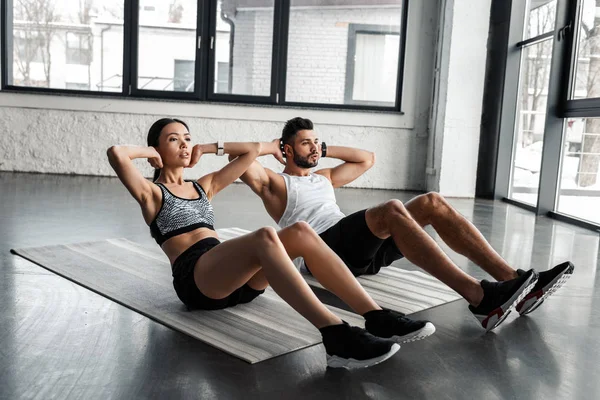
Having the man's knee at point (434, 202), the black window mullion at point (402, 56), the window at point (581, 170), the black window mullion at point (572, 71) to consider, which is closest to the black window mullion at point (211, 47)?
the black window mullion at point (402, 56)

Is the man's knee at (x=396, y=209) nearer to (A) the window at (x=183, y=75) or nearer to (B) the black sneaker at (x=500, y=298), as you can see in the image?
(B) the black sneaker at (x=500, y=298)

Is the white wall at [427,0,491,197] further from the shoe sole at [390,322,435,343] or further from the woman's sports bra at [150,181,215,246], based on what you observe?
the shoe sole at [390,322,435,343]

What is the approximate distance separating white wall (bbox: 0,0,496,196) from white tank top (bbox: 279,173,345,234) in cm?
447

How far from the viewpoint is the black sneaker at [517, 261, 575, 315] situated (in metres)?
2.24

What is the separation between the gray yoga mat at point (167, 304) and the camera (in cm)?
203

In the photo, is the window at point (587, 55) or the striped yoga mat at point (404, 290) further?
the window at point (587, 55)

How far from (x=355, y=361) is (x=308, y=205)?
46.0 inches

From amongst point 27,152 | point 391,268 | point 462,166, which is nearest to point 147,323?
point 391,268

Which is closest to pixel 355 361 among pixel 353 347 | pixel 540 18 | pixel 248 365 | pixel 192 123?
pixel 353 347

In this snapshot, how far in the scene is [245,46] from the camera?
7.27 meters

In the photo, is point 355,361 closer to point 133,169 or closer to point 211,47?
point 133,169

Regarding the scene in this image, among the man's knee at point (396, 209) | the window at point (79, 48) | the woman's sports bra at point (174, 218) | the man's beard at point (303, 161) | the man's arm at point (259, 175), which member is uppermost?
the window at point (79, 48)

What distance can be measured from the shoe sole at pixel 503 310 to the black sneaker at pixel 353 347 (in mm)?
549

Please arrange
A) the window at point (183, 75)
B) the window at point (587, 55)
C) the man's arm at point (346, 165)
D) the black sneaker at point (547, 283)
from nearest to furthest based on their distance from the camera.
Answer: the black sneaker at point (547, 283) < the man's arm at point (346, 165) < the window at point (587, 55) < the window at point (183, 75)
